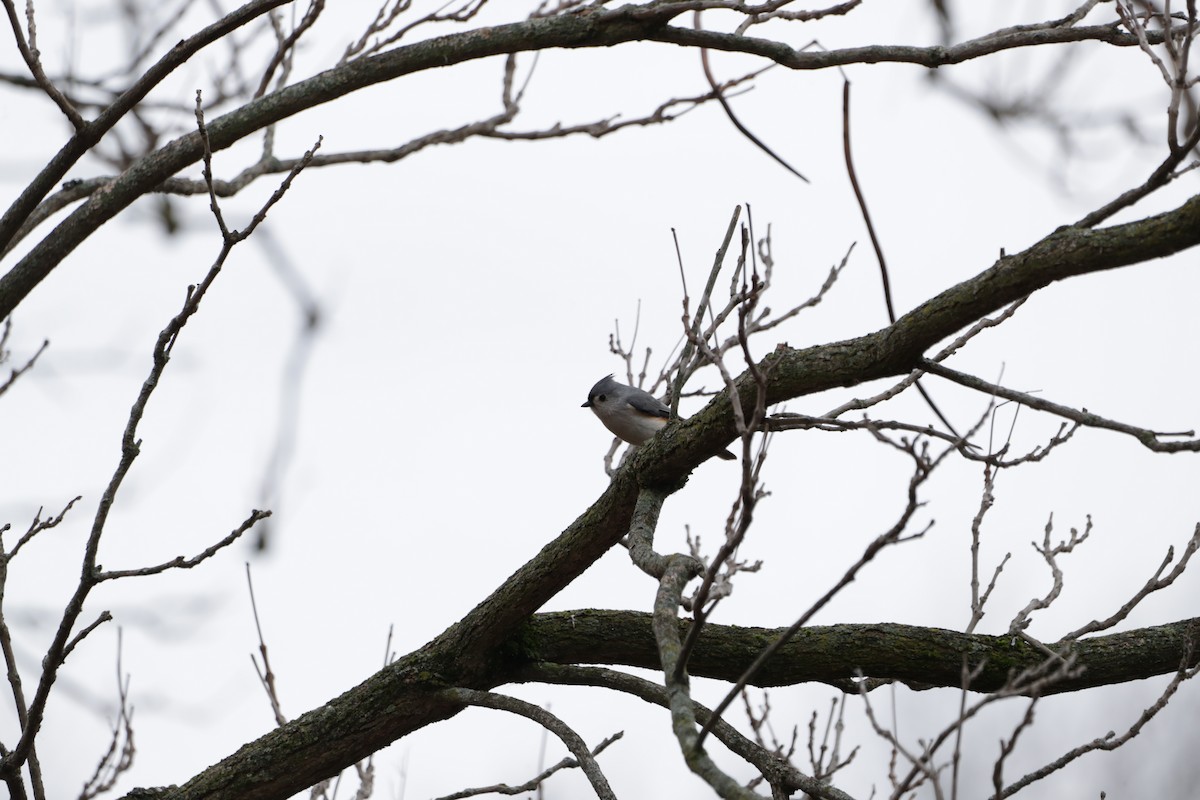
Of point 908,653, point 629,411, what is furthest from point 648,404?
point 908,653

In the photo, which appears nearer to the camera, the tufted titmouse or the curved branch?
the curved branch

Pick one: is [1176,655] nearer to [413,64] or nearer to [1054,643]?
[1054,643]

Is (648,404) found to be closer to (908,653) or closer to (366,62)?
(366,62)

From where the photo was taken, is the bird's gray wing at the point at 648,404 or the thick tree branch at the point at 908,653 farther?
the bird's gray wing at the point at 648,404

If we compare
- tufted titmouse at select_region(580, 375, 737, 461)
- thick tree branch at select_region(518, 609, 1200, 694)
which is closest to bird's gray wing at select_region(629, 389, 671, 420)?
tufted titmouse at select_region(580, 375, 737, 461)

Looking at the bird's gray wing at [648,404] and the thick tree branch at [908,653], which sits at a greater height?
the bird's gray wing at [648,404]

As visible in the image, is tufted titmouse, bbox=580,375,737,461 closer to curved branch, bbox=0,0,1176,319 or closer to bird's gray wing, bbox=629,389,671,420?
bird's gray wing, bbox=629,389,671,420

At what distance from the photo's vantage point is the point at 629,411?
5488mm

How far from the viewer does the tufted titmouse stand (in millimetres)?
5219

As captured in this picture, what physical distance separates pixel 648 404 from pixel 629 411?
28 cm

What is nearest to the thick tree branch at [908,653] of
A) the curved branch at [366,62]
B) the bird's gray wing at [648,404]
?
the curved branch at [366,62]

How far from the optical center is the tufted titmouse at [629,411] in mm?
5219

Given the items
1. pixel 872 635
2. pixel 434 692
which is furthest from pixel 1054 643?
pixel 434 692

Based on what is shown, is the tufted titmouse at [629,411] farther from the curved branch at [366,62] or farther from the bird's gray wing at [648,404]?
the curved branch at [366,62]
